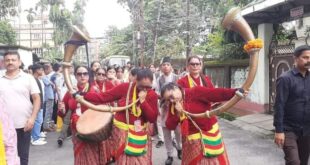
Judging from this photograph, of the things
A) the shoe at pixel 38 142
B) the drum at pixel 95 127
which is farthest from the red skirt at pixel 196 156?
the shoe at pixel 38 142

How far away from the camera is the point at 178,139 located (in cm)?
655

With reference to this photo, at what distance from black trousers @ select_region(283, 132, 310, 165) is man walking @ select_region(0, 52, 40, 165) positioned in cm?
295

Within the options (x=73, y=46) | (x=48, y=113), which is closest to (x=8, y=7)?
(x=48, y=113)

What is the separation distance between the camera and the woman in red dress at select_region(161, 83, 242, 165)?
4.00 metres

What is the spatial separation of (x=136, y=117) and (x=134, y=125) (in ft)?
0.30

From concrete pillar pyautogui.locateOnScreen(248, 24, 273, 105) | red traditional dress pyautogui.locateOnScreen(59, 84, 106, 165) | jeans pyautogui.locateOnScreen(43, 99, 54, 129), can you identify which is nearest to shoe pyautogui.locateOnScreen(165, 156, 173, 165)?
red traditional dress pyautogui.locateOnScreen(59, 84, 106, 165)

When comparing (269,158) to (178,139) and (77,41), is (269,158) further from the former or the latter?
(77,41)

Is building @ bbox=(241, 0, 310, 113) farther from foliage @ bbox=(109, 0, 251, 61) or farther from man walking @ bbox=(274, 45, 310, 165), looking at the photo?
foliage @ bbox=(109, 0, 251, 61)

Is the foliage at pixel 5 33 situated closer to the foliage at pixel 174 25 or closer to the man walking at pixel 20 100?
the foliage at pixel 174 25

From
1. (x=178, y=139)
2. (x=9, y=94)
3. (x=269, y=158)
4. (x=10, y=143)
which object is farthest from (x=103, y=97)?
(x=269, y=158)

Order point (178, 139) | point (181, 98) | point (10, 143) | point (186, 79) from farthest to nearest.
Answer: point (178, 139)
point (186, 79)
point (181, 98)
point (10, 143)

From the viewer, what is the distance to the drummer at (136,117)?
4215 mm

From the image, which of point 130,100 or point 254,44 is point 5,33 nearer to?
point 130,100

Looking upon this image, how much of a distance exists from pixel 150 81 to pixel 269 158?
3329 millimetres
